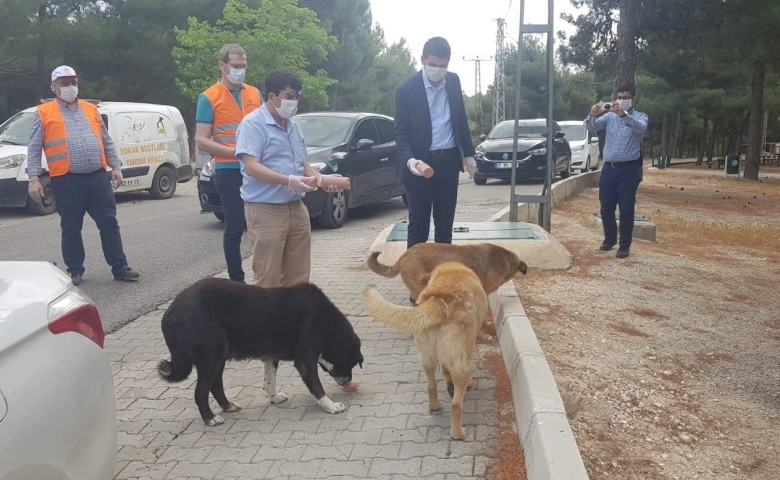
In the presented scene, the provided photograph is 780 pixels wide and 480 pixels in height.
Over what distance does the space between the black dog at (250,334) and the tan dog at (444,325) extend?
1.72 ft

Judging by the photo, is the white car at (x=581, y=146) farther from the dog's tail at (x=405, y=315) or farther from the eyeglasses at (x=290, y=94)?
the dog's tail at (x=405, y=315)

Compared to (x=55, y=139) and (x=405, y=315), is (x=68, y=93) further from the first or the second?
(x=405, y=315)

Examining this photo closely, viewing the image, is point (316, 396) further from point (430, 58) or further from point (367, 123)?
point (367, 123)

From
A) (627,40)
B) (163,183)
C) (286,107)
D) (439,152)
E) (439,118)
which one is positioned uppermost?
(627,40)

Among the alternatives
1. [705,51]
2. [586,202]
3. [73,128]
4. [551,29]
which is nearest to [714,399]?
[551,29]

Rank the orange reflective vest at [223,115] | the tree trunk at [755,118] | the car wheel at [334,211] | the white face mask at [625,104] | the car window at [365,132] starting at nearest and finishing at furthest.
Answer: the orange reflective vest at [223,115] < the white face mask at [625,104] < the car wheel at [334,211] < the car window at [365,132] < the tree trunk at [755,118]

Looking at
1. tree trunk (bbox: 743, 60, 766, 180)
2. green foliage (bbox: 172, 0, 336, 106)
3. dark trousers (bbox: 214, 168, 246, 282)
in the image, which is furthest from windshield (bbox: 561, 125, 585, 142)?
dark trousers (bbox: 214, 168, 246, 282)

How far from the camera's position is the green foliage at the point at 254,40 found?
26625 mm

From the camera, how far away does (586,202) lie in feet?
48.6

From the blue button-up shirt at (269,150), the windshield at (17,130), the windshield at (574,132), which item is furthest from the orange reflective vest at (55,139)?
the windshield at (574,132)

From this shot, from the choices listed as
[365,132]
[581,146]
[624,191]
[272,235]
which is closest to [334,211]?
[365,132]

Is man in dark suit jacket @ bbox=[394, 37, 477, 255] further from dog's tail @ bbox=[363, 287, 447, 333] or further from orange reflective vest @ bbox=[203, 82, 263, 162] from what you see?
dog's tail @ bbox=[363, 287, 447, 333]

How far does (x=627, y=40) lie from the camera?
18.4 meters

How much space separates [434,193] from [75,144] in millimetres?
3650
